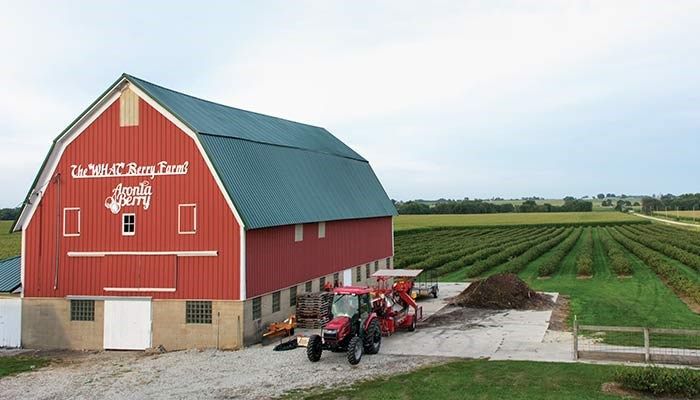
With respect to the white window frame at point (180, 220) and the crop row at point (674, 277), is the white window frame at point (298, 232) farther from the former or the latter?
the crop row at point (674, 277)

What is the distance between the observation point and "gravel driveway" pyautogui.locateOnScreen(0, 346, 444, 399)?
718 inches

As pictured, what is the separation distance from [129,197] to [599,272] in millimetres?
35309

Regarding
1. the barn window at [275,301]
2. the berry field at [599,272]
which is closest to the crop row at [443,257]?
the berry field at [599,272]

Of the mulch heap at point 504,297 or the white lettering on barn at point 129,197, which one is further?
the mulch heap at point 504,297

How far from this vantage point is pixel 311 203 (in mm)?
30297

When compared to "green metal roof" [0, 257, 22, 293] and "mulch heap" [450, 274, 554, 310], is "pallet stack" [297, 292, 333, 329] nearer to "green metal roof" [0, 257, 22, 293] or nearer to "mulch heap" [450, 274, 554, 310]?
"mulch heap" [450, 274, 554, 310]

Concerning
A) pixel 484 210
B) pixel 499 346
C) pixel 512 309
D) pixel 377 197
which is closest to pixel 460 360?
pixel 499 346

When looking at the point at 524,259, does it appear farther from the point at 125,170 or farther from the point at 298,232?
the point at 125,170

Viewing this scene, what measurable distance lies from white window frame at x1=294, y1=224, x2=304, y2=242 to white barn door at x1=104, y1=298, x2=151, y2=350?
23.2 feet

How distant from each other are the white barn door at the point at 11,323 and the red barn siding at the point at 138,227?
A: 2.85 feet

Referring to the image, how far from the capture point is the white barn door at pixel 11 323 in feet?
86.9

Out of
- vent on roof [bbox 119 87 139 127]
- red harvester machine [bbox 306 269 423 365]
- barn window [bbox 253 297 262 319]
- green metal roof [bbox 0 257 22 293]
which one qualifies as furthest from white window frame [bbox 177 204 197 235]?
green metal roof [bbox 0 257 22 293]

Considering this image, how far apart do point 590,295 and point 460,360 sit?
18.0m

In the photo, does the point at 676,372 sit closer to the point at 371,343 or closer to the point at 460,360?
the point at 460,360
